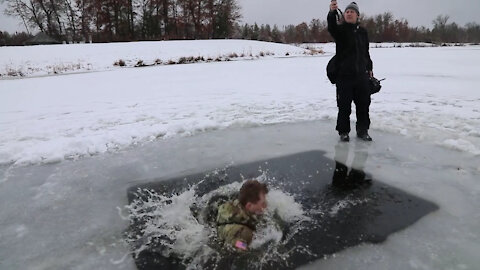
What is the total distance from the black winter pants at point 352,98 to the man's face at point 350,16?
0.69 metres

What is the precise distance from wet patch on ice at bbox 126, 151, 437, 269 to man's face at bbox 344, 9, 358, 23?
1748 millimetres

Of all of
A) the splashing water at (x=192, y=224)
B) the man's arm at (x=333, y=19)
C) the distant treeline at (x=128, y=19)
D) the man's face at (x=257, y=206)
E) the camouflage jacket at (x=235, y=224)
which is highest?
the distant treeline at (x=128, y=19)

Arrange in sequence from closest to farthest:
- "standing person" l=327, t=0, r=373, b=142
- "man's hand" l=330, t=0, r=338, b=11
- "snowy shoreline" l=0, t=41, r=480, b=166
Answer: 1. "man's hand" l=330, t=0, r=338, b=11
2. "standing person" l=327, t=0, r=373, b=142
3. "snowy shoreline" l=0, t=41, r=480, b=166

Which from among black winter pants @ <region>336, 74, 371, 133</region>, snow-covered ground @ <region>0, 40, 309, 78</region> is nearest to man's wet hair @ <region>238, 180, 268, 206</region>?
black winter pants @ <region>336, 74, 371, 133</region>

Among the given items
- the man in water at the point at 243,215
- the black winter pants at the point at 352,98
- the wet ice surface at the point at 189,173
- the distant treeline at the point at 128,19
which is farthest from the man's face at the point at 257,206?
the distant treeline at the point at 128,19

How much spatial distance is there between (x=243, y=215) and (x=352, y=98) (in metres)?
2.70

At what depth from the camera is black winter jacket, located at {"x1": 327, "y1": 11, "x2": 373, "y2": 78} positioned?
429 centimetres

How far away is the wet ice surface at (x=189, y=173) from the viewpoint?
2406 mm

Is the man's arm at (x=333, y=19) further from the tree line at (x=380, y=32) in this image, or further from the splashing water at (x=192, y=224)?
the tree line at (x=380, y=32)

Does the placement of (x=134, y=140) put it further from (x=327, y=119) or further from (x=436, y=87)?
(x=436, y=87)

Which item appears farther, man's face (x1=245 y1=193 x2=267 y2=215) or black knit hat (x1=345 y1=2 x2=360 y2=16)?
black knit hat (x1=345 y1=2 x2=360 y2=16)

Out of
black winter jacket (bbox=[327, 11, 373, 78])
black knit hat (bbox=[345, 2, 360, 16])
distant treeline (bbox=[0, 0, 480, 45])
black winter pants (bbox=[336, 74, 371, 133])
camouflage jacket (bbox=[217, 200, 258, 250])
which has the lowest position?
camouflage jacket (bbox=[217, 200, 258, 250])

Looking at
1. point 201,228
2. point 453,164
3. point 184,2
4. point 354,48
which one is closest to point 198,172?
point 201,228

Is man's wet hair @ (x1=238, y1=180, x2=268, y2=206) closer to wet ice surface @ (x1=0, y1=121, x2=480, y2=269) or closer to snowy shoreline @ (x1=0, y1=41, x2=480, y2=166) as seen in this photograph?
wet ice surface @ (x1=0, y1=121, x2=480, y2=269)
